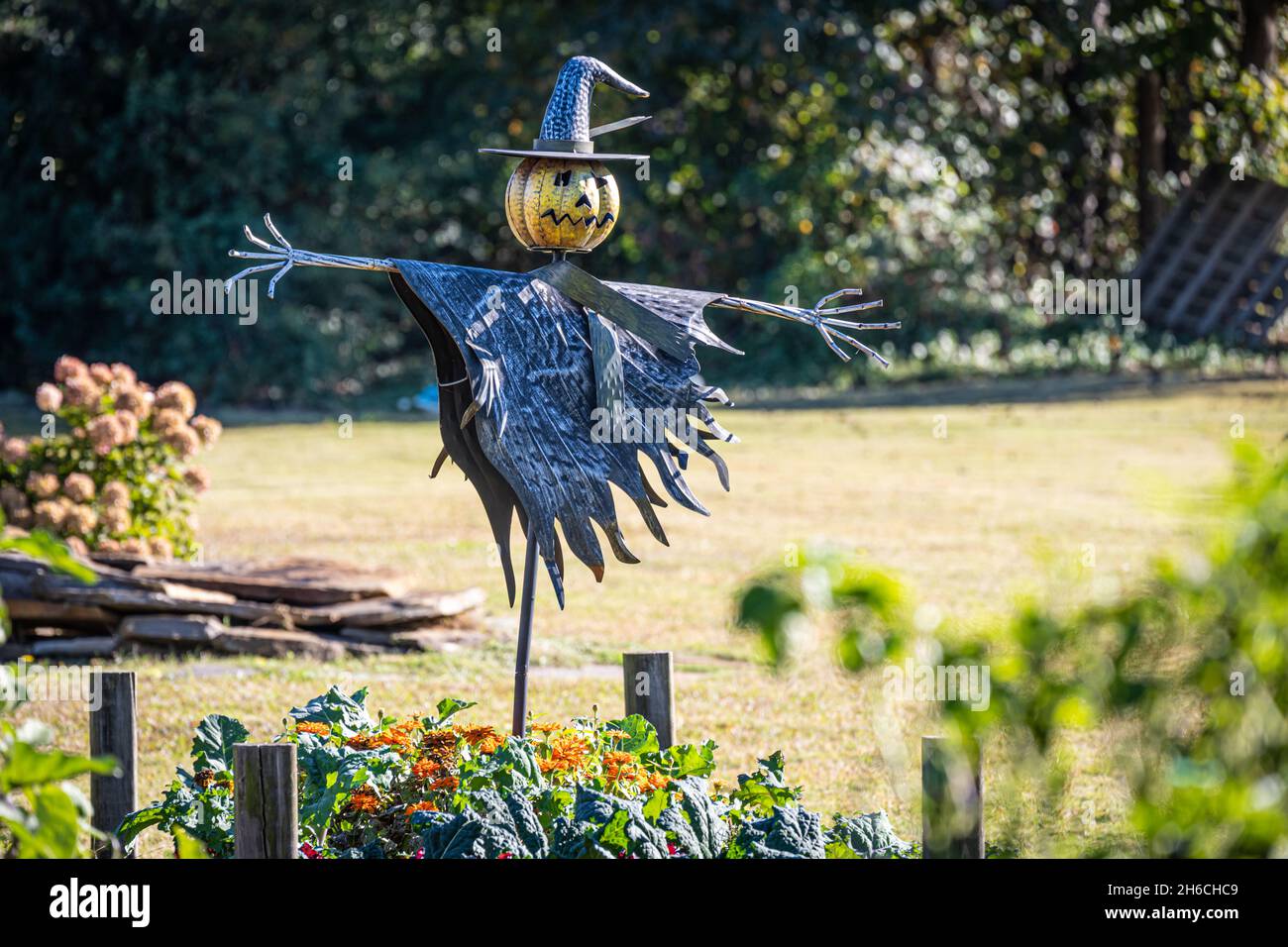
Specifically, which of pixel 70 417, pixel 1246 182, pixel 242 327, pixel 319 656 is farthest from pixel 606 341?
pixel 1246 182

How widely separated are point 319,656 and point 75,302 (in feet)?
46.4

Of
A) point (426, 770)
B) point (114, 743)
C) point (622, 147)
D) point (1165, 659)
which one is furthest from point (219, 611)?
point (622, 147)

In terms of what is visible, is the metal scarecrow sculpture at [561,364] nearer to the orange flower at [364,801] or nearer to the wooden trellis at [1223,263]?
the orange flower at [364,801]

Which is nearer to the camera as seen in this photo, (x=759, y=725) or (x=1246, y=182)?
(x=759, y=725)

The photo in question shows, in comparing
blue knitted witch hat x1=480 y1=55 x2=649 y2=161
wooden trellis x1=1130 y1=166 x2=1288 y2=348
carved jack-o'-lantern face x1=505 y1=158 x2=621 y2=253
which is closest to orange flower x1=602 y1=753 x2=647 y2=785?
carved jack-o'-lantern face x1=505 y1=158 x2=621 y2=253

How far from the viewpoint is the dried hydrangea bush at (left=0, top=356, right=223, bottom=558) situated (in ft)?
28.4

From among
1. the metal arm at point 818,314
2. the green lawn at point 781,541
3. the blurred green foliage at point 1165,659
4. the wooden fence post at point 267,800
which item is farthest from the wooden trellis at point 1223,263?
the blurred green foliage at point 1165,659

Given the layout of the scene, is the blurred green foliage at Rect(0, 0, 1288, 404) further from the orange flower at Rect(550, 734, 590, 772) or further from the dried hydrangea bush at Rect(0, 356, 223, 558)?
the orange flower at Rect(550, 734, 590, 772)

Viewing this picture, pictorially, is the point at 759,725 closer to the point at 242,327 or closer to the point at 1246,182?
the point at 242,327

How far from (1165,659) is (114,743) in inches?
139

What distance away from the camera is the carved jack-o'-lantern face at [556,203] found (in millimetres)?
4074

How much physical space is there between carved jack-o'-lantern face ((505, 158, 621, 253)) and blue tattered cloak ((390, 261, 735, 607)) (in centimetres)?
14

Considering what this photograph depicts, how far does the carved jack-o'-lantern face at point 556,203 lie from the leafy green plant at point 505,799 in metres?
1.40

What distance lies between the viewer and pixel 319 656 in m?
8.00
